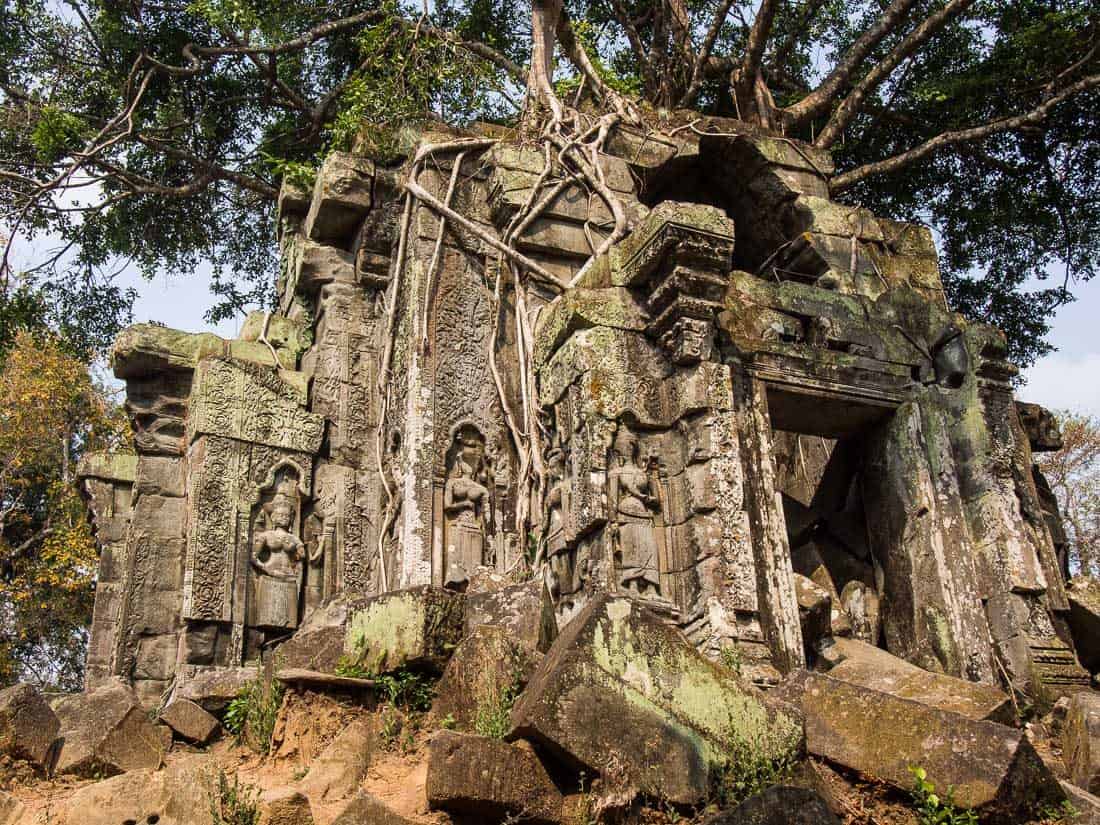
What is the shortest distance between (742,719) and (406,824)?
128cm

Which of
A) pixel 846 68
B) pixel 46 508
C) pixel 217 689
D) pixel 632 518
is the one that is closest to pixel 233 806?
pixel 632 518

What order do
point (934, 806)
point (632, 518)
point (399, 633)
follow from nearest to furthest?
point (934, 806) < point (399, 633) < point (632, 518)

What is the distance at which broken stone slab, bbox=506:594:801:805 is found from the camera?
4094mm

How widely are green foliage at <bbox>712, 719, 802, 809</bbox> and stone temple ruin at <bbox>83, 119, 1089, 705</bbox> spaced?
6.89 ft

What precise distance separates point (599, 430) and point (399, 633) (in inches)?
79.8

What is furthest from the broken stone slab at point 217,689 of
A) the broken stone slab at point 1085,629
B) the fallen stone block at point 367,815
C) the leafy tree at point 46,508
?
the leafy tree at point 46,508

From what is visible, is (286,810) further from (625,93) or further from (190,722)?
(625,93)

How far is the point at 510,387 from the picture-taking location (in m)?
10.3

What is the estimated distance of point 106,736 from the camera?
221 inches

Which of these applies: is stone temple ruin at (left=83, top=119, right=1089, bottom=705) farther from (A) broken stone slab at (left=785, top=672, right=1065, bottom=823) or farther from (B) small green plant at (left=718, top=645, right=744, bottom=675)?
(A) broken stone slab at (left=785, top=672, right=1065, bottom=823)

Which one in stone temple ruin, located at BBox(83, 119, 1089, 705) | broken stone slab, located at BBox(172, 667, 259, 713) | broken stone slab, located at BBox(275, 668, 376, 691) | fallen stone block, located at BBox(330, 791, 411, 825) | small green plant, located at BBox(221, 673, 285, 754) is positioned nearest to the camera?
fallen stone block, located at BBox(330, 791, 411, 825)

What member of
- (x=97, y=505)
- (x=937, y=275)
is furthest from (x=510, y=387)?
(x=97, y=505)

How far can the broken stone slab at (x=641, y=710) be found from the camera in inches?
161

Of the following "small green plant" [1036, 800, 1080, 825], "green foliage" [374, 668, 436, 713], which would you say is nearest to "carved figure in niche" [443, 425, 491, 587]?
"green foliage" [374, 668, 436, 713]
